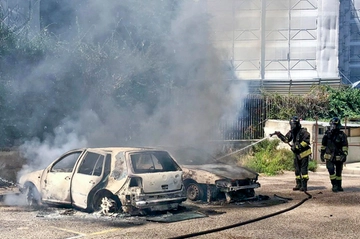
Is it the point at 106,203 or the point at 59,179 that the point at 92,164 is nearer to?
the point at 59,179

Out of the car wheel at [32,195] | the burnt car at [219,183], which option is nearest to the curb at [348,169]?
the burnt car at [219,183]

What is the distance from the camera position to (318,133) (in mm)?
17125

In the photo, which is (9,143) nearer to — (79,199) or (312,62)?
(79,199)

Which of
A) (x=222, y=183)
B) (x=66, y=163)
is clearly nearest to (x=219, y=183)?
(x=222, y=183)

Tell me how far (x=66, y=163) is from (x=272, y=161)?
841 centimetres

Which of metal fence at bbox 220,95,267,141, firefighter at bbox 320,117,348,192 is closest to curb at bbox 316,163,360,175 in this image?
metal fence at bbox 220,95,267,141

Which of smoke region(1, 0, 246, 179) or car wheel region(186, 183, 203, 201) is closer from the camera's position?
car wheel region(186, 183, 203, 201)

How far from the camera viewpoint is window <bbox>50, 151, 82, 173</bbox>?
908cm

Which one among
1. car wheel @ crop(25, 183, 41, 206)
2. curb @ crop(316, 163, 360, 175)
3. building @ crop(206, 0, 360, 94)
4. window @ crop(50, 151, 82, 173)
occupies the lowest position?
car wheel @ crop(25, 183, 41, 206)

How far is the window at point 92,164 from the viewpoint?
8445 millimetres

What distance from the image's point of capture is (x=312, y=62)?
2797 centimetres

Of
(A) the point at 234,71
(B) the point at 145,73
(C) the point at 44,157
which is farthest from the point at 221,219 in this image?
(A) the point at 234,71

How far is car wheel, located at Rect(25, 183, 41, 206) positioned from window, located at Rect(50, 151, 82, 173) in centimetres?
62

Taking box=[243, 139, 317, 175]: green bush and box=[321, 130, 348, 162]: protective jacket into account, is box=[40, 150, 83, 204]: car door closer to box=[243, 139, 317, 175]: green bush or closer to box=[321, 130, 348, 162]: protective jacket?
box=[321, 130, 348, 162]: protective jacket
